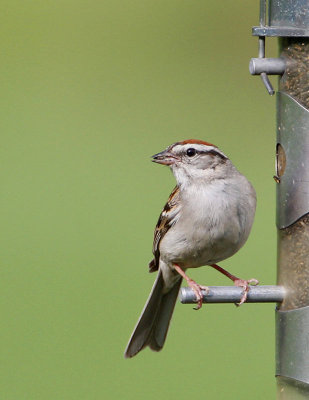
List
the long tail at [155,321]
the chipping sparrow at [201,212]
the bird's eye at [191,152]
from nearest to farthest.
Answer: the chipping sparrow at [201,212], the bird's eye at [191,152], the long tail at [155,321]

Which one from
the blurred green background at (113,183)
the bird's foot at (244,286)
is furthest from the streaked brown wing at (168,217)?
the blurred green background at (113,183)

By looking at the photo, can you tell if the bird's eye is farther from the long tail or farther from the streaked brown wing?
the long tail

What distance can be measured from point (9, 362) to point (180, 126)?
16.5 ft

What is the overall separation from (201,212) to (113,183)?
5866mm

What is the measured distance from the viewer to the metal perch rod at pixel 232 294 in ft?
16.2

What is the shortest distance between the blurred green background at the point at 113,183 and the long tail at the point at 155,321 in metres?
1.82

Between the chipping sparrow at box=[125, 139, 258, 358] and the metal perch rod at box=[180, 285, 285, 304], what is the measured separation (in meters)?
0.16

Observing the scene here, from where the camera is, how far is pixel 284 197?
203 inches

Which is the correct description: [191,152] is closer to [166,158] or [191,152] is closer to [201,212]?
[166,158]

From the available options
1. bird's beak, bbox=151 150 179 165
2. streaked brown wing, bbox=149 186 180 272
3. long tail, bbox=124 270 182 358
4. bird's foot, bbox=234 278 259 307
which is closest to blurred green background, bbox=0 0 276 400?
long tail, bbox=124 270 182 358

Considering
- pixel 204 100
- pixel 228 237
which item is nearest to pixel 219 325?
pixel 228 237

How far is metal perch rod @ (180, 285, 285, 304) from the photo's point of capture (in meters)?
4.95

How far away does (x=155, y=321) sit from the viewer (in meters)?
5.85

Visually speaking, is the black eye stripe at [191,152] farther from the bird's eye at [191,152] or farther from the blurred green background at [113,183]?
the blurred green background at [113,183]
